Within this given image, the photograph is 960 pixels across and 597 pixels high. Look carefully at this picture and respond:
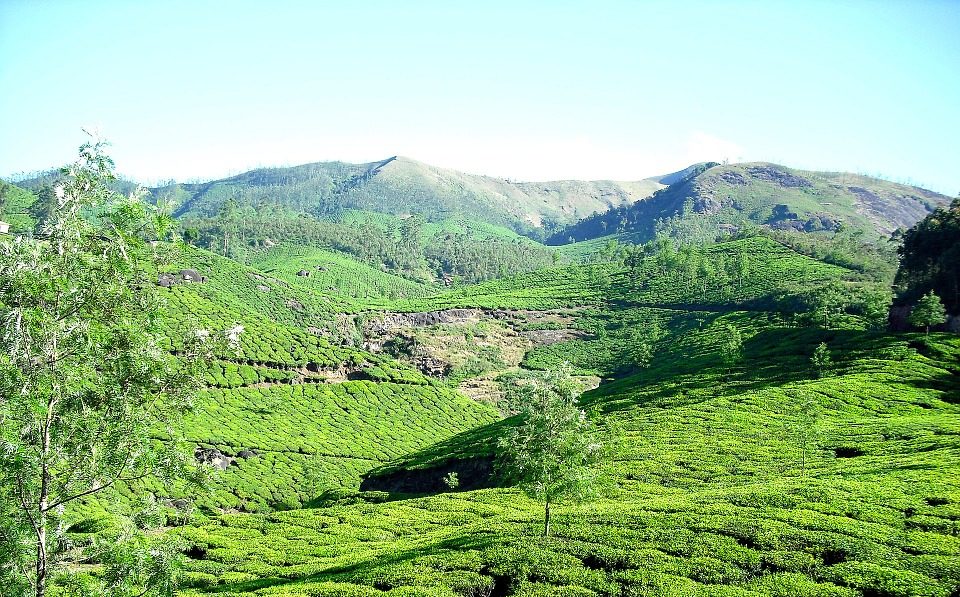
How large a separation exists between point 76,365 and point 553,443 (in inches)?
856

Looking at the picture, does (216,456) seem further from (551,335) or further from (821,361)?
(551,335)

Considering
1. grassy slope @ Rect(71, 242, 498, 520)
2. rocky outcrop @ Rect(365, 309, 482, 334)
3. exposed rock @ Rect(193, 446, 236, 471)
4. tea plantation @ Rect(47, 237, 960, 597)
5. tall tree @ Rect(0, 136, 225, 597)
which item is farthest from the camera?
rocky outcrop @ Rect(365, 309, 482, 334)

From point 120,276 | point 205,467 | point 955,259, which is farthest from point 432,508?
point 955,259

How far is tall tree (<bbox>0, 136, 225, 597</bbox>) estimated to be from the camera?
51.0ft

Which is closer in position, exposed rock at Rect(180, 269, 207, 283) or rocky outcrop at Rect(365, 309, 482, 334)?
exposed rock at Rect(180, 269, 207, 283)

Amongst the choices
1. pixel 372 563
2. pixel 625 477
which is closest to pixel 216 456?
pixel 372 563

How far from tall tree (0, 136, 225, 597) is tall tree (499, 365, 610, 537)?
60.7 feet

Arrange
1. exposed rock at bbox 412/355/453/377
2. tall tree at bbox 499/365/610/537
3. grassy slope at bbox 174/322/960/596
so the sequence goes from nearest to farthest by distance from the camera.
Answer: grassy slope at bbox 174/322/960/596 < tall tree at bbox 499/365/610/537 < exposed rock at bbox 412/355/453/377

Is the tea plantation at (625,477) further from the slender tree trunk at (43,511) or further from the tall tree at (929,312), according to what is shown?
the slender tree trunk at (43,511)

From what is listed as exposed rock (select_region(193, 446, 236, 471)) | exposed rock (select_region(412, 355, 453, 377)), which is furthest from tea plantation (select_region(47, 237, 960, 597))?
exposed rock (select_region(412, 355, 453, 377))

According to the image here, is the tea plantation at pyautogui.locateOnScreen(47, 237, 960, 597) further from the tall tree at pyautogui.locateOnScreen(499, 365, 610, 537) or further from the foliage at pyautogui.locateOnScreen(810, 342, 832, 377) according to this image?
the tall tree at pyautogui.locateOnScreen(499, 365, 610, 537)

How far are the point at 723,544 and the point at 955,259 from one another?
7922 cm

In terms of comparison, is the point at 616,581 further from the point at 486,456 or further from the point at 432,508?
the point at 486,456

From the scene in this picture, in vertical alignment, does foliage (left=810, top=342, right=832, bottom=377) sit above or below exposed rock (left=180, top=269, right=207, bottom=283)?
below
